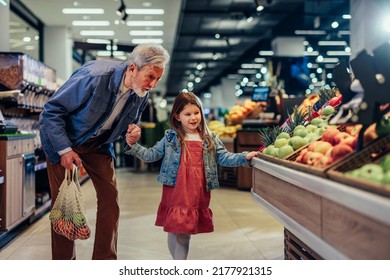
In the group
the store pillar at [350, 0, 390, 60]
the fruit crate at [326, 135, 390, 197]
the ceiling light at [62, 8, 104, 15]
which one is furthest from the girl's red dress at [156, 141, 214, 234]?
the ceiling light at [62, 8, 104, 15]

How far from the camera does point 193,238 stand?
4289 mm

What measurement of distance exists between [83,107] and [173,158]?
62 cm

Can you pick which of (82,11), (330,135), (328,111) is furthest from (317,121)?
(82,11)

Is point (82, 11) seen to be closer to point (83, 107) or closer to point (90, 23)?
point (90, 23)

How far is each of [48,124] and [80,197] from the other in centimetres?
49

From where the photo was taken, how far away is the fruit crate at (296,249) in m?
2.63

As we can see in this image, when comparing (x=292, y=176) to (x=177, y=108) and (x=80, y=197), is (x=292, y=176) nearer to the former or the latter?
(x=177, y=108)

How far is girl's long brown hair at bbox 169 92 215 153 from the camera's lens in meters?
2.96

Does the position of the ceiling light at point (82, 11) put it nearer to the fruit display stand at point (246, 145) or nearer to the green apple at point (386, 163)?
the fruit display stand at point (246, 145)

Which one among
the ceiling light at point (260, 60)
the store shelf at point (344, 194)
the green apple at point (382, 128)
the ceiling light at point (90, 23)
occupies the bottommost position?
the store shelf at point (344, 194)

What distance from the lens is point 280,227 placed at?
4.70m

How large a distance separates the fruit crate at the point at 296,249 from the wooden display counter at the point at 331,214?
42 centimetres

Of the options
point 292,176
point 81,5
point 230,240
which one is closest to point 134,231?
point 230,240

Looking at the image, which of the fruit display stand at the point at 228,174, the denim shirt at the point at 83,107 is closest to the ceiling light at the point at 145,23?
the fruit display stand at the point at 228,174
